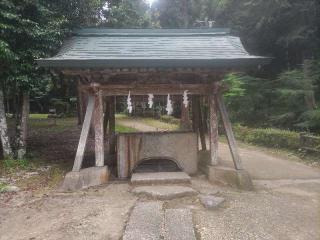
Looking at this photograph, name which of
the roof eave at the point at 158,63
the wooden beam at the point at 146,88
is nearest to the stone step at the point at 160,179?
the wooden beam at the point at 146,88

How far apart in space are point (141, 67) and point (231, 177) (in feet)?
12.3

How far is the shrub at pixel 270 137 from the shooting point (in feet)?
49.5

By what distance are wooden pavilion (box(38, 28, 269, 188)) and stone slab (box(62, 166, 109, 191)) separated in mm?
20

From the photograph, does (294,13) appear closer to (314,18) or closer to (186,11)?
(314,18)

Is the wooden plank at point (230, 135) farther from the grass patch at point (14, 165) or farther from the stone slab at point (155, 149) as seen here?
the grass patch at point (14, 165)

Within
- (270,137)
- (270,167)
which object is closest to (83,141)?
(270,167)

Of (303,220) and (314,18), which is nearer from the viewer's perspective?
(303,220)

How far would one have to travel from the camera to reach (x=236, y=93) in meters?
20.0

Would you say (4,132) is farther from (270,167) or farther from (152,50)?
(270,167)

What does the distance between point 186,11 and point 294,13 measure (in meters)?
16.3

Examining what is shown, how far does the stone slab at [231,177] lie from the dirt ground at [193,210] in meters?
0.24

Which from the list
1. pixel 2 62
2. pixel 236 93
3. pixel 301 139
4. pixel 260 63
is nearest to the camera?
pixel 260 63

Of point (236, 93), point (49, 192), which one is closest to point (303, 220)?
point (49, 192)

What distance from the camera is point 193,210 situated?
24.4ft
